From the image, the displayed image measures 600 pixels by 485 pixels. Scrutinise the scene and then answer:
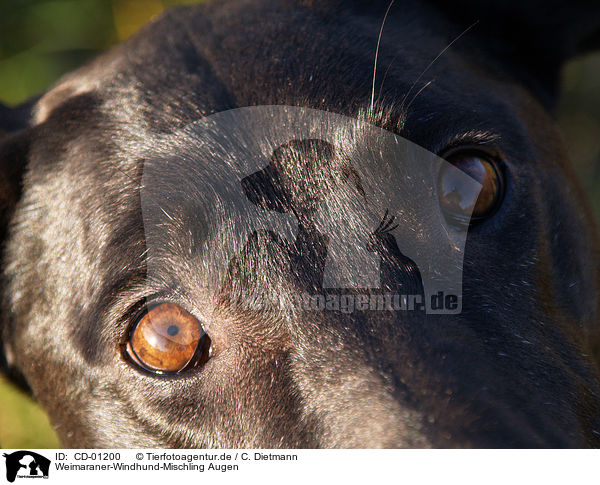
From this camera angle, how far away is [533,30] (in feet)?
8.86

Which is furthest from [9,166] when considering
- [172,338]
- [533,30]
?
[533,30]

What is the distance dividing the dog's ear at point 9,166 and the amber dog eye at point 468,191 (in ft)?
5.03

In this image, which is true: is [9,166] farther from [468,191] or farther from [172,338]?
[468,191]

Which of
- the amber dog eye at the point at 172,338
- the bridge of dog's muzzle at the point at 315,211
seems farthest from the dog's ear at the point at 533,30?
the amber dog eye at the point at 172,338

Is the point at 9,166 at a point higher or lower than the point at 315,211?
higher

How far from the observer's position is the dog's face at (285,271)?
1666 mm

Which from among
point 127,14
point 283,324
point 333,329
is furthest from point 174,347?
point 127,14

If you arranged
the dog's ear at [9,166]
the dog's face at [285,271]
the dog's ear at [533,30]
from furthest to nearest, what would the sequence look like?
the dog's ear at [533,30] < the dog's ear at [9,166] < the dog's face at [285,271]

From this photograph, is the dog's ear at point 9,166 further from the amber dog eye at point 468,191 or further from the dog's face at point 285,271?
the amber dog eye at point 468,191

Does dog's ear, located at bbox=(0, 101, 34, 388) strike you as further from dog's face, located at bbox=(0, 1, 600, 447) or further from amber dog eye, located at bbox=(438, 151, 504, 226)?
amber dog eye, located at bbox=(438, 151, 504, 226)

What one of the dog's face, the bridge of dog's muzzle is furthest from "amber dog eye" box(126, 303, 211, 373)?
the bridge of dog's muzzle
